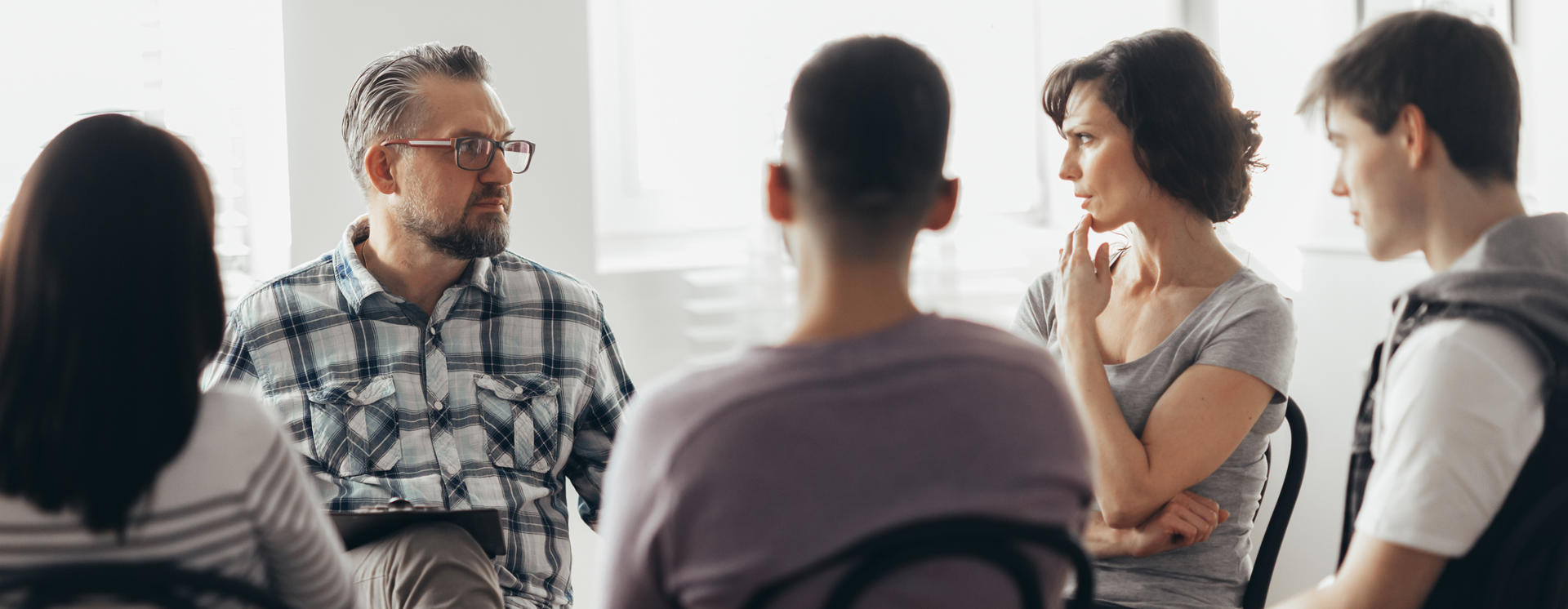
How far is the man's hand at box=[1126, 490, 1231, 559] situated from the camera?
4.80 ft

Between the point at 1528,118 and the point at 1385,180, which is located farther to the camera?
the point at 1528,118

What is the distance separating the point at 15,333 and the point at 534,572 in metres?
0.93

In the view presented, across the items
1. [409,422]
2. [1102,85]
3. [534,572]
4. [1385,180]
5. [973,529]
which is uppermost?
[1102,85]

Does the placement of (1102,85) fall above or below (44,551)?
above

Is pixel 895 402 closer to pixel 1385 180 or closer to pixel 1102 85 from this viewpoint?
pixel 1385 180

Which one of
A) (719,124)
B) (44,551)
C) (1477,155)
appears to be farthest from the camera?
(719,124)

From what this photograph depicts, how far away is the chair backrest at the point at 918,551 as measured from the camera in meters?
0.72

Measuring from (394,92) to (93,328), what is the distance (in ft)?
3.28

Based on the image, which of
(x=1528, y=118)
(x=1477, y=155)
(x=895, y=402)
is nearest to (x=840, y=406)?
(x=895, y=402)

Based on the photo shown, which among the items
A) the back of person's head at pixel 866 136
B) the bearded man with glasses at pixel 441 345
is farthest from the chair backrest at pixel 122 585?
the bearded man with glasses at pixel 441 345

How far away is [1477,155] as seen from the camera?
1.03 m

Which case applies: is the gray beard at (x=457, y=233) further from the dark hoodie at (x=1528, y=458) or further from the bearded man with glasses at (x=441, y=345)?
the dark hoodie at (x=1528, y=458)

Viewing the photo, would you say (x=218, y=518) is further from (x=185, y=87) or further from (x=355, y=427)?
(x=185, y=87)

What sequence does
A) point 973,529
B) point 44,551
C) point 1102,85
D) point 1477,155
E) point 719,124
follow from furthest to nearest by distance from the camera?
point 719,124 → point 1102,85 → point 1477,155 → point 44,551 → point 973,529
